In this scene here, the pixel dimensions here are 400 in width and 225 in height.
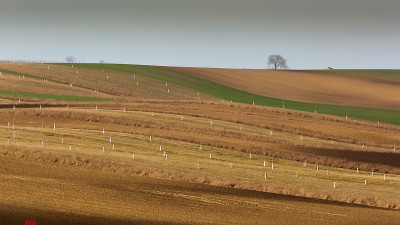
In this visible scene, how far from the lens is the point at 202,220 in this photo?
77.5 feet

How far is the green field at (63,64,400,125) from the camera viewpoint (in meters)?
79.4

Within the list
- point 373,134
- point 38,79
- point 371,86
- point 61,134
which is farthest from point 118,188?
point 371,86

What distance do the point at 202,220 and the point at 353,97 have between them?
7945 centimetres

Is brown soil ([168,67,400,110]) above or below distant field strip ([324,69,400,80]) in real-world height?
below

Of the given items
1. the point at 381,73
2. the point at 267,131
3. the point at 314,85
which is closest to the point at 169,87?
the point at 314,85

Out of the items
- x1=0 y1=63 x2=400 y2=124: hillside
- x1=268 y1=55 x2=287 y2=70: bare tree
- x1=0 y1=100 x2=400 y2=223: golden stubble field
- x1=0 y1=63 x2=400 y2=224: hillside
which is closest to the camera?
x1=0 y1=63 x2=400 y2=224: hillside

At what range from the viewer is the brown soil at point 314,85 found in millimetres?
96312

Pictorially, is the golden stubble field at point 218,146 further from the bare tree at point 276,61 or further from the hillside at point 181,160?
the bare tree at point 276,61

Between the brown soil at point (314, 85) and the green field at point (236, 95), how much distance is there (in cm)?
427

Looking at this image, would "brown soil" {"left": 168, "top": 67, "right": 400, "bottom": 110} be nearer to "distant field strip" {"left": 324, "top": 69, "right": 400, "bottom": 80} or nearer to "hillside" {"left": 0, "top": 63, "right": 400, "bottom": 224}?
"distant field strip" {"left": 324, "top": 69, "right": 400, "bottom": 80}

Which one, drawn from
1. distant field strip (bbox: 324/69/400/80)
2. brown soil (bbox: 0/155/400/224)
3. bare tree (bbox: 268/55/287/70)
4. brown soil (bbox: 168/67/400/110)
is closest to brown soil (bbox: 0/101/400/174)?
brown soil (bbox: 0/155/400/224)

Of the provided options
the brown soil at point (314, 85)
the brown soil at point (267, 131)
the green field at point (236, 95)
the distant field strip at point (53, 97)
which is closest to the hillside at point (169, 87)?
the green field at point (236, 95)

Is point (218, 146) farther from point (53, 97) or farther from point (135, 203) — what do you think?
point (53, 97)

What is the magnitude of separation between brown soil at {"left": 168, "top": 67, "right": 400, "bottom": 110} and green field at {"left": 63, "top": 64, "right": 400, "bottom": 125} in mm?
4271
